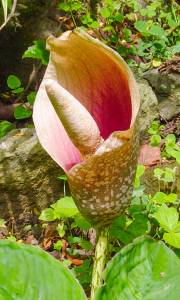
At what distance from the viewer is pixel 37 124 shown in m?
1.09

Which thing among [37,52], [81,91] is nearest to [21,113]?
[37,52]

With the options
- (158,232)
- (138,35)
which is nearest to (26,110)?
(158,232)

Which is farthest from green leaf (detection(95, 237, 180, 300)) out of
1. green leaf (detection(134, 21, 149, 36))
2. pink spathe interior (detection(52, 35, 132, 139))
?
green leaf (detection(134, 21, 149, 36))

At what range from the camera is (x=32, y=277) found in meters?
0.82

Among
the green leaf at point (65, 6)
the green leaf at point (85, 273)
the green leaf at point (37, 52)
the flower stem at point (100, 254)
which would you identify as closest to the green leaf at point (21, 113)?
the green leaf at point (37, 52)

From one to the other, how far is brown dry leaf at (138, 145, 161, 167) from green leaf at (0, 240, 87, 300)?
123cm

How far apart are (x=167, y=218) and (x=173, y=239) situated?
0.08 meters

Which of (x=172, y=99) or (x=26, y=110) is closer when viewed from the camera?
(x=26, y=110)

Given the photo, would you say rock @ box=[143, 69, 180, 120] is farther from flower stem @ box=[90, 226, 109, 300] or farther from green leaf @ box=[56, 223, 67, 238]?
flower stem @ box=[90, 226, 109, 300]

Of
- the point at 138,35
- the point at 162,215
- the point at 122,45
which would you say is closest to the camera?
the point at 162,215

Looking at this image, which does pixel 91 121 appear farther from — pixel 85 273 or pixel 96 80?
pixel 85 273

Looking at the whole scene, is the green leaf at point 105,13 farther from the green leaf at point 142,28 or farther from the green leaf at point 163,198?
the green leaf at point 163,198

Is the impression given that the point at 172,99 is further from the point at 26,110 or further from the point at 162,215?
the point at 162,215

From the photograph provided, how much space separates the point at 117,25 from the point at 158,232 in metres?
1.63
